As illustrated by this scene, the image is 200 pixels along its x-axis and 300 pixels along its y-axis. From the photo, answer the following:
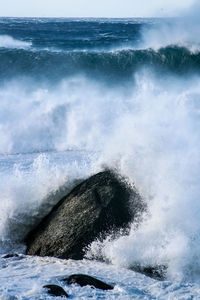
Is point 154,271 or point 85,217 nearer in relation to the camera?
point 154,271

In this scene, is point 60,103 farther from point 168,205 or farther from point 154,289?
point 154,289

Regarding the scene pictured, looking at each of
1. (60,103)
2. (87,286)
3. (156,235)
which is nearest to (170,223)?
(156,235)

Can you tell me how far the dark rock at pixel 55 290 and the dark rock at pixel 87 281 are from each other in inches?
7.1

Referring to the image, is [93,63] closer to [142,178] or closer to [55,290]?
[142,178]

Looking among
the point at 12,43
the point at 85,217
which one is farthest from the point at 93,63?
the point at 85,217

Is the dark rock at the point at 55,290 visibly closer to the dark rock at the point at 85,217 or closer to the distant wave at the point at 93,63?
the dark rock at the point at 85,217

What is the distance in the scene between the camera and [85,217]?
178 inches

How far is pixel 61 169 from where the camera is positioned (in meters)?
5.70

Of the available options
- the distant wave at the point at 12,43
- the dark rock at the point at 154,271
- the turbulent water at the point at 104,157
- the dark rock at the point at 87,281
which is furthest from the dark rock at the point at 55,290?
the distant wave at the point at 12,43

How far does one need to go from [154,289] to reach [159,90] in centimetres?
1146

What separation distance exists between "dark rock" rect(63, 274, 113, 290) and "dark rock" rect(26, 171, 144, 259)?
669 millimetres

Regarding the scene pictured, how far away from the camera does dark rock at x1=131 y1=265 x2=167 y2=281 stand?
3908 millimetres

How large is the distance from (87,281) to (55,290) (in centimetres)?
30

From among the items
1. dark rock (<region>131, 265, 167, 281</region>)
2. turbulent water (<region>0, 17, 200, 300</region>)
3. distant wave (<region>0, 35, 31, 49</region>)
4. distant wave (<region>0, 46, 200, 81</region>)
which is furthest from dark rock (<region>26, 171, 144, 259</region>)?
distant wave (<region>0, 35, 31, 49</region>)
